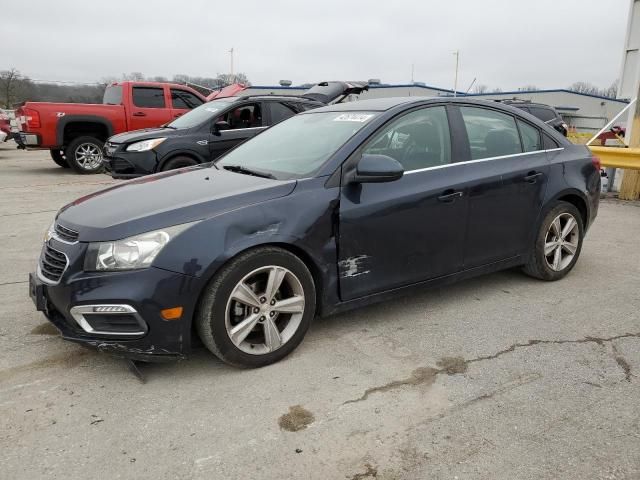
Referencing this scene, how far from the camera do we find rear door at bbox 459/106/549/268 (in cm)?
389

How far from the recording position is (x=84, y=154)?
461 inches

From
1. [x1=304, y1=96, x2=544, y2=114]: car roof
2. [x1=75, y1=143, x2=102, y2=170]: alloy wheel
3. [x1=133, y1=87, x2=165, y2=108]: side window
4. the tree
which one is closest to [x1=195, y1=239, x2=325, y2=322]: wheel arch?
[x1=304, y1=96, x2=544, y2=114]: car roof

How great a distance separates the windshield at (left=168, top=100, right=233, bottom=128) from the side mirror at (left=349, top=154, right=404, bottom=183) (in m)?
5.74

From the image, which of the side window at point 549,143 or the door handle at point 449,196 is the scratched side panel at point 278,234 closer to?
the door handle at point 449,196

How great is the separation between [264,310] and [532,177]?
2498 millimetres

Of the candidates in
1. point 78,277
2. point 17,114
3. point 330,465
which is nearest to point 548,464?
point 330,465

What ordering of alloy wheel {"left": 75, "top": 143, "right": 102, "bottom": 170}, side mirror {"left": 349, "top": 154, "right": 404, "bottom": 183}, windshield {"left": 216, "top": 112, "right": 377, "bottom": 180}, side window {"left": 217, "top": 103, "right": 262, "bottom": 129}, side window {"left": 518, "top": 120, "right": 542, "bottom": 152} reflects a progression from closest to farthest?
side mirror {"left": 349, "top": 154, "right": 404, "bottom": 183}
windshield {"left": 216, "top": 112, "right": 377, "bottom": 180}
side window {"left": 518, "top": 120, "right": 542, "bottom": 152}
side window {"left": 217, "top": 103, "right": 262, "bottom": 129}
alloy wheel {"left": 75, "top": 143, "right": 102, "bottom": 170}

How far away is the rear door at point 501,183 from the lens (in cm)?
389

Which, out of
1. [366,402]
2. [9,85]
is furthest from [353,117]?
[9,85]

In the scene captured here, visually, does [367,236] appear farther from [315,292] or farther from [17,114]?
[17,114]

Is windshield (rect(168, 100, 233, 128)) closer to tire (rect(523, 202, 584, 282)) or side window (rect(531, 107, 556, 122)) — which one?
tire (rect(523, 202, 584, 282))

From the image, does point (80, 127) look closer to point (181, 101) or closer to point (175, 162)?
point (181, 101)

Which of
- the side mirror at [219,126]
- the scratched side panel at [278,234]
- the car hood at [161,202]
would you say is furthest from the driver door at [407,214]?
the side mirror at [219,126]

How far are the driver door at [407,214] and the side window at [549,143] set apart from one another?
43.6 inches
